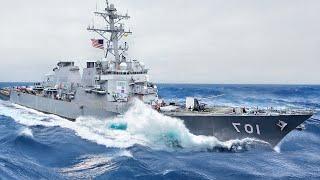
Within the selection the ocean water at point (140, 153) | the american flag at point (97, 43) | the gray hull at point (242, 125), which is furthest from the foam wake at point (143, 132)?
the american flag at point (97, 43)

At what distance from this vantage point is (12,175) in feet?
59.8

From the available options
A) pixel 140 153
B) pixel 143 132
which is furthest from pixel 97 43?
pixel 140 153

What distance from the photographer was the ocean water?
19906 millimetres

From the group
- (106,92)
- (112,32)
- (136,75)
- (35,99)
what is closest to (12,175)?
(106,92)

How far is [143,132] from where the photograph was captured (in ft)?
95.0

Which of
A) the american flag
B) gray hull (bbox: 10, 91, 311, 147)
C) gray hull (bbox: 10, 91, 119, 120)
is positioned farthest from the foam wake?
the american flag

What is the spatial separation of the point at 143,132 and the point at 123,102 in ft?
11.0

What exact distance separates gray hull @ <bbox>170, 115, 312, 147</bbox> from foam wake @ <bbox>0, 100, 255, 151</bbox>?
0.46 m

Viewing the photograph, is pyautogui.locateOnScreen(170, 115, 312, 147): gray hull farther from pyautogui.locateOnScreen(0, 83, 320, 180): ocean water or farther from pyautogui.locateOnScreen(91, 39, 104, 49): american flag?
pyautogui.locateOnScreen(91, 39, 104, 49): american flag

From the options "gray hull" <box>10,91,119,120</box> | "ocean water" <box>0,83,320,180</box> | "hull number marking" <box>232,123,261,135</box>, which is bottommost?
"ocean water" <box>0,83,320,180</box>

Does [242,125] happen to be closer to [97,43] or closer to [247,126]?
[247,126]

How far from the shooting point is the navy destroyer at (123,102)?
26359 mm

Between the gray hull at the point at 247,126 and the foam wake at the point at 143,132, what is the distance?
0.46 metres

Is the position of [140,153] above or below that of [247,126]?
below
